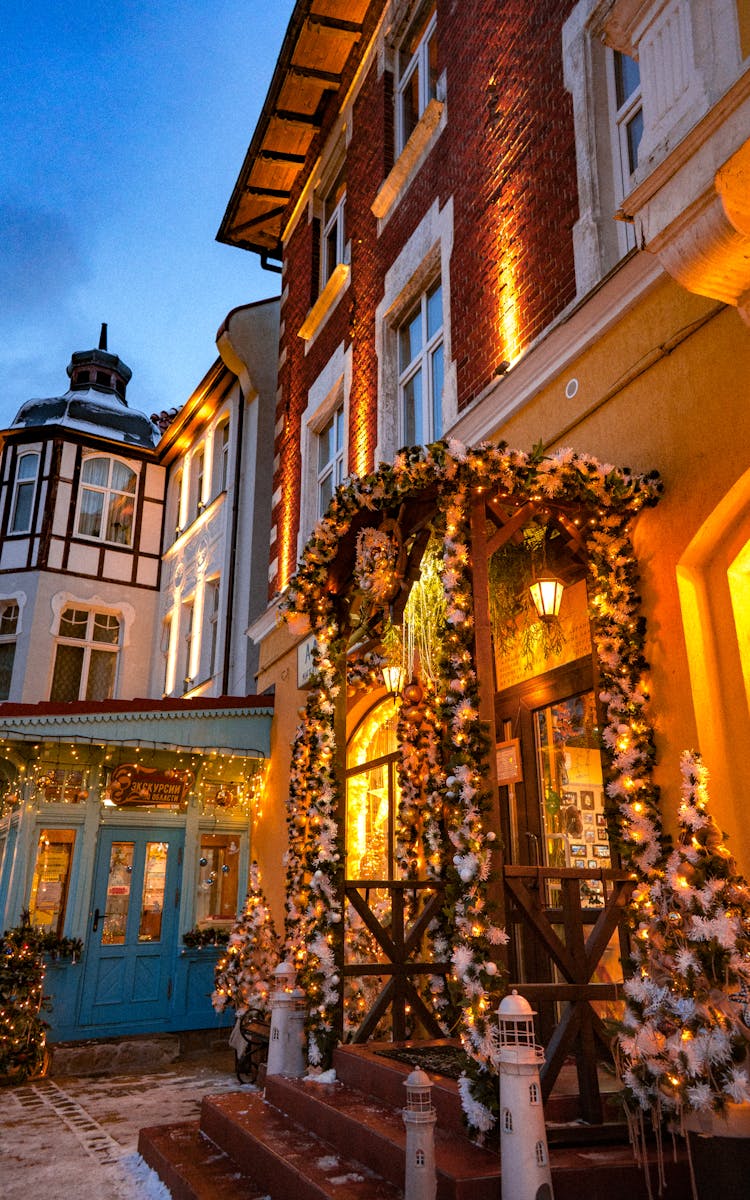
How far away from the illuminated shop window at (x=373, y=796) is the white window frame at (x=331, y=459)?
3.12m

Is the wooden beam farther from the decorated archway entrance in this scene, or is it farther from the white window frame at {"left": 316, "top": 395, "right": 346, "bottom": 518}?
the decorated archway entrance

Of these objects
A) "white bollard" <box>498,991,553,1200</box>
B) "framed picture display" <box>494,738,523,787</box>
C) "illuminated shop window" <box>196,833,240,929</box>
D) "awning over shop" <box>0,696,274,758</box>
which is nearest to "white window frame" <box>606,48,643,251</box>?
"framed picture display" <box>494,738,523,787</box>

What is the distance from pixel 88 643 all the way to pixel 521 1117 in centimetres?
1536

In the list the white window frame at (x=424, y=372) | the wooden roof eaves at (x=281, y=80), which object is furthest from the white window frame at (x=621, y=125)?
the wooden roof eaves at (x=281, y=80)

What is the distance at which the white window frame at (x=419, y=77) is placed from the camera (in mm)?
9953

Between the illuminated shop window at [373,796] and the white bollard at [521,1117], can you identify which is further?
the illuminated shop window at [373,796]

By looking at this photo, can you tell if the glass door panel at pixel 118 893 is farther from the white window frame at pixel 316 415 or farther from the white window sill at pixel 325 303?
the white window sill at pixel 325 303

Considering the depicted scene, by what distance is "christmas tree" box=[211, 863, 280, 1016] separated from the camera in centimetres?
867


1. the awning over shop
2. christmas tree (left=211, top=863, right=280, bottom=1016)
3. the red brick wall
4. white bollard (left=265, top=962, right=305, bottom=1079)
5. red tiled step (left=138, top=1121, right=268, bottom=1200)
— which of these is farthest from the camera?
the awning over shop

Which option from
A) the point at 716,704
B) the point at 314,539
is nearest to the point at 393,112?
the point at 314,539

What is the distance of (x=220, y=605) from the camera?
47.3 ft

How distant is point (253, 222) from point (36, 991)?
12004 mm

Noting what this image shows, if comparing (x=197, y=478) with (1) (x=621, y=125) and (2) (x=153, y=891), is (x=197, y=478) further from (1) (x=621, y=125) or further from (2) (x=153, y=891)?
(1) (x=621, y=125)

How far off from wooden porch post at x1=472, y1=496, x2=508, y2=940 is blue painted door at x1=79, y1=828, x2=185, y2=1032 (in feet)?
28.0
